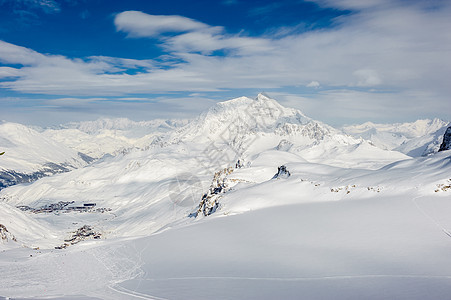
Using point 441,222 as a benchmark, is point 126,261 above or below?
below

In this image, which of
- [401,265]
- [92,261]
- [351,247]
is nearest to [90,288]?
[92,261]

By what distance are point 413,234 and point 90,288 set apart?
17796 millimetres

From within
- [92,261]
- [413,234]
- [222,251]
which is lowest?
[92,261]

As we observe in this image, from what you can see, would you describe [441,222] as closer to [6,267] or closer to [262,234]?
[262,234]

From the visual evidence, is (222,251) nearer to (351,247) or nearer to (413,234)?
(351,247)

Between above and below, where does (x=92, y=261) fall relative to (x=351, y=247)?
below

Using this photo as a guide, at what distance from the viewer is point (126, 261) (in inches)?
880

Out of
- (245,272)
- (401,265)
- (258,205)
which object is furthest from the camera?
(258,205)

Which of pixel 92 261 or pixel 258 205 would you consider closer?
pixel 92 261

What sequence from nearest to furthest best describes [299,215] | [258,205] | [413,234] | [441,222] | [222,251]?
[413,234] → [441,222] → [222,251] → [299,215] → [258,205]

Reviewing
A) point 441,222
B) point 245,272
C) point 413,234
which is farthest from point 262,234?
point 441,222

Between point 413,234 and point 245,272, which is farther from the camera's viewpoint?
point 413,234

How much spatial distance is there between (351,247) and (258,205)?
19173 millimetres

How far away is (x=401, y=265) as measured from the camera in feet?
44.9
